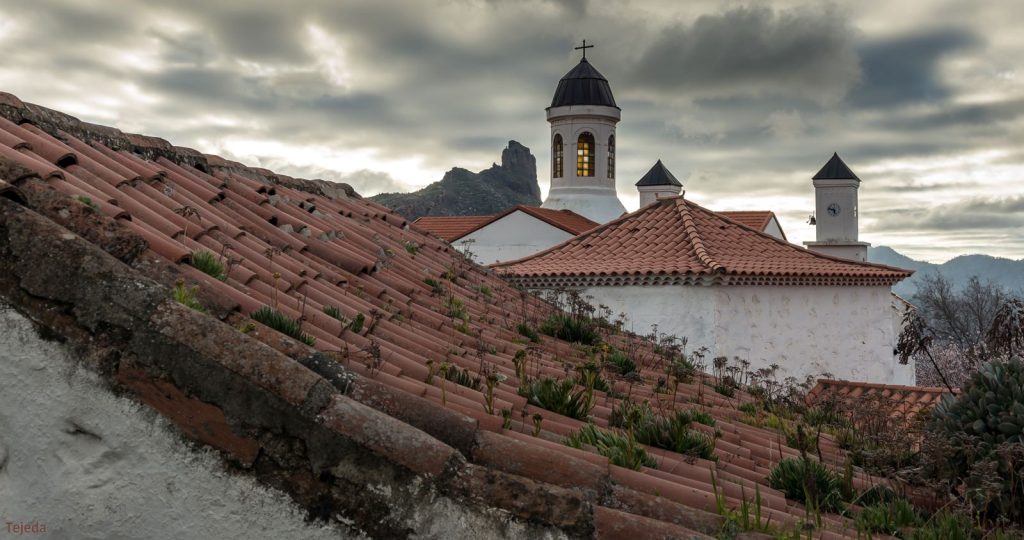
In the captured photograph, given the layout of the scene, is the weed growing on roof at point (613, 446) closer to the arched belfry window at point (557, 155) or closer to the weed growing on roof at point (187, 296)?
the weed growing on roof at point (187, 296)

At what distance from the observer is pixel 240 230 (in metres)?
5.71

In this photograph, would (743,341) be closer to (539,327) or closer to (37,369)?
(539,327)

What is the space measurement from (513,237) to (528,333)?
1095 inches

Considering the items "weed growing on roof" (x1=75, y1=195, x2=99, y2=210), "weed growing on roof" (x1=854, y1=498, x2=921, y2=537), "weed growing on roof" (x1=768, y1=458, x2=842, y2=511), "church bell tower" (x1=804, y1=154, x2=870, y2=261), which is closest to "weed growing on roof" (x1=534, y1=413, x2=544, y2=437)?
"weed growing on roof" (x1=768, y1=458, x2=842, y2=511)

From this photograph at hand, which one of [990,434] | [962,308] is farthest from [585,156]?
[990,434]

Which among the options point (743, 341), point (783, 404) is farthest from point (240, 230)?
point (743, 341)

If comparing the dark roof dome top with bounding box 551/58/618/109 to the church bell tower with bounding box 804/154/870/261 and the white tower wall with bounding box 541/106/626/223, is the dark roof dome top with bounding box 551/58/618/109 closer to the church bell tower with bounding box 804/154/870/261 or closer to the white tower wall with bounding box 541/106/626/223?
the white tower wall with bounding box 541/106/626/223

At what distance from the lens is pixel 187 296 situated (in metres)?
3.75

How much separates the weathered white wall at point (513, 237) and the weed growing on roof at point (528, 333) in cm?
2677

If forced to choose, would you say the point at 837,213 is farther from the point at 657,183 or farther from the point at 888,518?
the point at 888,518

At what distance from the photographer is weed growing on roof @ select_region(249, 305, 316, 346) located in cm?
405

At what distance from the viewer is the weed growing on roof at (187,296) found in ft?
12.0

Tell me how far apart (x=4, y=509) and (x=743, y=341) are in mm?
15465

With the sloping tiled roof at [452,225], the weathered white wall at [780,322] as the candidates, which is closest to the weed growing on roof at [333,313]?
the weathered white wall at [780,322]
